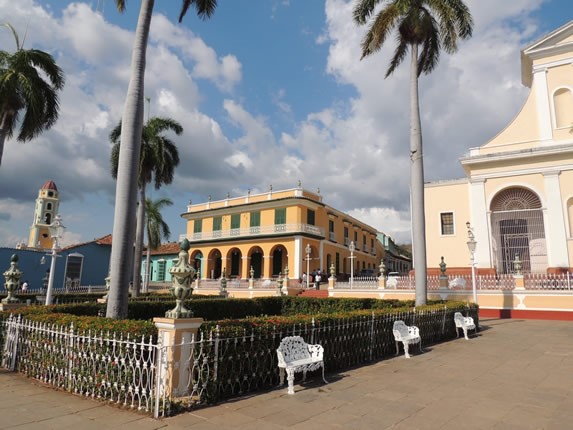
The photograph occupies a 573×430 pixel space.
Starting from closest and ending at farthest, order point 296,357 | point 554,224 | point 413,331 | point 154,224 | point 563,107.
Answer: point 296,357 < point 413,331 < point 554,224 < point 563,107 < point 154,224

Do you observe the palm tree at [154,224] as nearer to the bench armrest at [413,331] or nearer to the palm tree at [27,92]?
the palm tree at [27,92]

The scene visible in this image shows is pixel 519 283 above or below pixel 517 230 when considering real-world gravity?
below

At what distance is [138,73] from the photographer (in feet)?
29.7

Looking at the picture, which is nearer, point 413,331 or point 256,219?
point 413,331

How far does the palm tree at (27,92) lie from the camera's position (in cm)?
1472

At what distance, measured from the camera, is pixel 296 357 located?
5926 millimetres

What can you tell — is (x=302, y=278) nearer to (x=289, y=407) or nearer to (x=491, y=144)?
(x=491, y=144)

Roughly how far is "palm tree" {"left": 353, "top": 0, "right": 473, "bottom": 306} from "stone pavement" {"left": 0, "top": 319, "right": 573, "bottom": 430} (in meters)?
5.90

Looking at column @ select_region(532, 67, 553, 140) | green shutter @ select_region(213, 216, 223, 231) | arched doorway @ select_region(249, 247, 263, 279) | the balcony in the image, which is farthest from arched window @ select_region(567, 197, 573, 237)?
green shutter @ select_region(213, 216, 223, 231)

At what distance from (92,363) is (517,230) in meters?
23.4

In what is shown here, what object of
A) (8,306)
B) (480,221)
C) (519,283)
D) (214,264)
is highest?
(480,221)

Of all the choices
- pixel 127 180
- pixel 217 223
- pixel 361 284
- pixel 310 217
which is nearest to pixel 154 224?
pixel 217 223

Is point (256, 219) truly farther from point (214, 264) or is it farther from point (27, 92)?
point (27, 92)

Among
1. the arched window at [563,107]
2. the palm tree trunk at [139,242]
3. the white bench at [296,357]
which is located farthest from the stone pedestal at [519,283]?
the palm tree trunk at [139,242]
